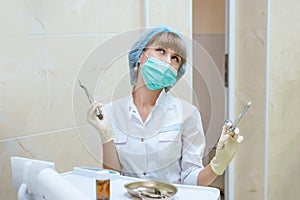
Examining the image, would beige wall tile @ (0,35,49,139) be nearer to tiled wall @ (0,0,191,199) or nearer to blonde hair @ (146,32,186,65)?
tiled wall @ (0,0,191,199)

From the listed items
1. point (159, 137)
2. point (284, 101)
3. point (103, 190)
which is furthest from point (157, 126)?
point (284, 101)

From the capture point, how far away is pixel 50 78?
57.0 inches

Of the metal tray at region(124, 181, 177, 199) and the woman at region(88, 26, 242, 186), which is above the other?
the woman at region(88, 26, 242, 186)

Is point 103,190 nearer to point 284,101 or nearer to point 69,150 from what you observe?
point 69,150

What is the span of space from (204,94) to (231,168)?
0.91m

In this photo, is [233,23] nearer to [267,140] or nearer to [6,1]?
[267,140]

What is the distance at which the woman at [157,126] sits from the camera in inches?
50.3

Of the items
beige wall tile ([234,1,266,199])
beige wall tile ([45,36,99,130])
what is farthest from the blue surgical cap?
beige wall tile ([234,1,266,199])

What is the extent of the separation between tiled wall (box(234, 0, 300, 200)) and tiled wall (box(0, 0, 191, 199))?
74 centimetres

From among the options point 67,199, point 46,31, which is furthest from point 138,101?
point 67,199

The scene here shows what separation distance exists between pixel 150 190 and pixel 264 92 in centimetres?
108

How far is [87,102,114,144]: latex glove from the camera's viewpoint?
129 cm

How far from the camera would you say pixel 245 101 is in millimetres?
2152

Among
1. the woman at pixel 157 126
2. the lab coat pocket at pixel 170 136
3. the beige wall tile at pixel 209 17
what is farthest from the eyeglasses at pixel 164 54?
the beige wall tile at pixel 209 17
